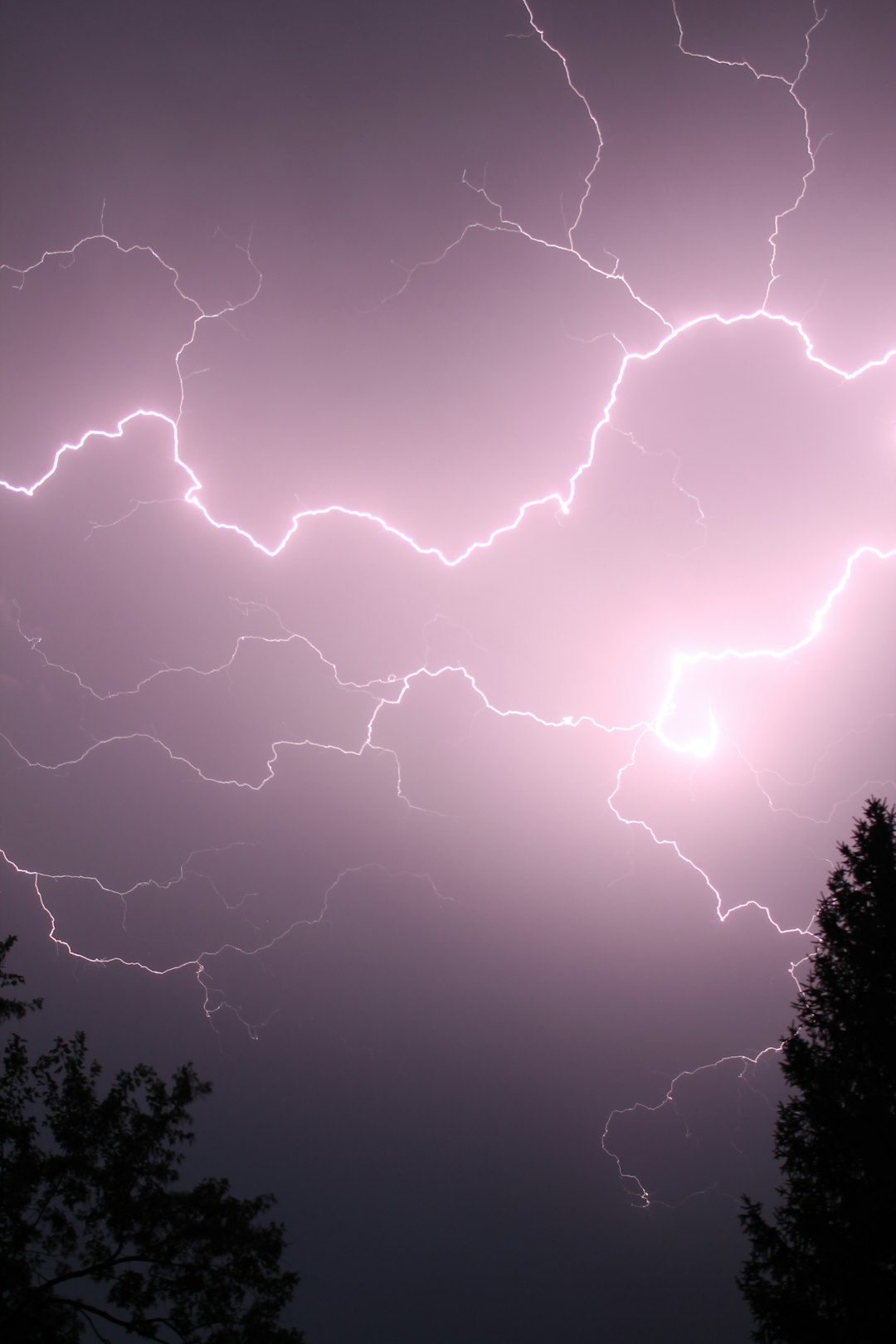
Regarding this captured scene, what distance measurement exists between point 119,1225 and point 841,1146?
3.44 metres

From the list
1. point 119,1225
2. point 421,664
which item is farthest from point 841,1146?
point 421,664

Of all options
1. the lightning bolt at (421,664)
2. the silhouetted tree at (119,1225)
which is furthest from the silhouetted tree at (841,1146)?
the lightning bolt at (421,664)

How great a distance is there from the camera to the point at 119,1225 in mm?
3156

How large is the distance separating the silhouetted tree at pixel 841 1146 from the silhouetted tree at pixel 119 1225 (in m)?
2.26

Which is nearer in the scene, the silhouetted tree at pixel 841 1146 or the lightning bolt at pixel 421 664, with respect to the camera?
the silhouetted tree at pixel 841 1146

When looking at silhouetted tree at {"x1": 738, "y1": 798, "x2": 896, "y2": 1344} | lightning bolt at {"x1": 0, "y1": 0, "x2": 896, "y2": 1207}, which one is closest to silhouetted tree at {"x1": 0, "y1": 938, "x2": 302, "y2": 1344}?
silhouetted tree at {"x1": 738, "y1": 798, "x2": 896, "y2": 1344}

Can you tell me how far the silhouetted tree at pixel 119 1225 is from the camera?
297 cm

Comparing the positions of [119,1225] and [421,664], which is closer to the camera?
[119,1225]

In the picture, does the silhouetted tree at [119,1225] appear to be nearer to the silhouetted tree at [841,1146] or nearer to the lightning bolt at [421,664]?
the silhouetted tree at [841,1146]

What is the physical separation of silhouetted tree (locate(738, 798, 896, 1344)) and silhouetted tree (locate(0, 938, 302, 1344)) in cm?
226

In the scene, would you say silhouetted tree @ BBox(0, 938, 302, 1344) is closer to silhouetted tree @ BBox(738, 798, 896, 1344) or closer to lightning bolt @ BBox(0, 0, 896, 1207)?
silhouetted tree @ BBox(738, 798, 896, 1344)

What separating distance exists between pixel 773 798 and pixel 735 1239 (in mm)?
5085

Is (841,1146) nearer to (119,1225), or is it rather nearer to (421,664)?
(119,1225)

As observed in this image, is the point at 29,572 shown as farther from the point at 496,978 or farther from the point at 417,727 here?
the point at 496,978
